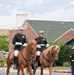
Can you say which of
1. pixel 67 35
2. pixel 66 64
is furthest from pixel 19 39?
pixel 67 35

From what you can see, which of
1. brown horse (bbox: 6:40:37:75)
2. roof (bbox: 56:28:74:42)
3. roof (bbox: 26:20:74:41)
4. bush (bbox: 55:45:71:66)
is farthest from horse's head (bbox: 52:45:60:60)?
roof (bbox: 26:20:74:41)

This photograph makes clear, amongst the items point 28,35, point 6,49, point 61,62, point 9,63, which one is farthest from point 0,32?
point 9,63

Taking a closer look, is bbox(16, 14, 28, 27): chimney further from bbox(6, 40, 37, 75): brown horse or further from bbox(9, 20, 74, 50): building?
bbox(6, 40, 37, 75): brown horse

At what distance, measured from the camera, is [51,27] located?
73750 mm

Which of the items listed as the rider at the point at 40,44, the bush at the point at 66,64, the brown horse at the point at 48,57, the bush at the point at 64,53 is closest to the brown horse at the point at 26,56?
the brown horse at the point at 48,57

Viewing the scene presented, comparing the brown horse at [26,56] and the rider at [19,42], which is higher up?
the rider at [19,42]

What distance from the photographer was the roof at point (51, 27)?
2746 inches

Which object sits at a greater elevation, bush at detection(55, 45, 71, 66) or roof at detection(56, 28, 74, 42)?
roof at detection(56, 28, 74, 42)

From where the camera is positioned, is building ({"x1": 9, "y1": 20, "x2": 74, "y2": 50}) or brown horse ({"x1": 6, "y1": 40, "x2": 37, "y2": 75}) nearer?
brown horse ({"x1": 6, "y1": 40, "x2": 37, "y2": 75})

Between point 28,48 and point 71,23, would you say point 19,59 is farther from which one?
point 71,23

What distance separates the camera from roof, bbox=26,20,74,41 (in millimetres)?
69750

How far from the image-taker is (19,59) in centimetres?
1778

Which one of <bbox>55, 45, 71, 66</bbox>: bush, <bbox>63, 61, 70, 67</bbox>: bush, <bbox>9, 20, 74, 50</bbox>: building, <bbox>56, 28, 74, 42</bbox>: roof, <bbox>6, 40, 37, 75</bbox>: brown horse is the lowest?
<bbox>6, 40, 37, 75</bbox>: brown horse

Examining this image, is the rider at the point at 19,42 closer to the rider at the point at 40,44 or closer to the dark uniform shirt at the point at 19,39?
the dark uniform shirt at the point at 19,39
